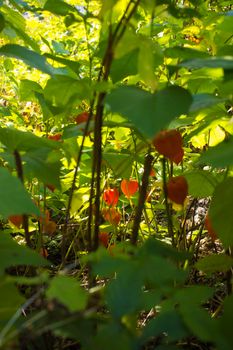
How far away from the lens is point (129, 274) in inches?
17.1

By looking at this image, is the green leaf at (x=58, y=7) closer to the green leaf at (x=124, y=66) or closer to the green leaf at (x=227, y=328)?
the green leaf at (x=124, y=66)

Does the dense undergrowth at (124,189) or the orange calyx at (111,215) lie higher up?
the dense undergrowth at (124,189)

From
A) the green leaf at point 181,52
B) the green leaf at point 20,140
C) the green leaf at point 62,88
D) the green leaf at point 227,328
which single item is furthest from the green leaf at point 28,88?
the green leaf at point 227,328

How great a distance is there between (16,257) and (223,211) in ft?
1.36

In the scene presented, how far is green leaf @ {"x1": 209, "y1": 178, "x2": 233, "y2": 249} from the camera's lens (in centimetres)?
83

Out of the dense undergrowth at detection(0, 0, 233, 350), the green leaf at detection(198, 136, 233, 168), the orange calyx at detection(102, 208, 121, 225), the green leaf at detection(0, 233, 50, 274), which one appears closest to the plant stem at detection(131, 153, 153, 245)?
the dense undergrowth at detection(0, 0, 233, 350)

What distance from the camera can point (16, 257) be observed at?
60cm

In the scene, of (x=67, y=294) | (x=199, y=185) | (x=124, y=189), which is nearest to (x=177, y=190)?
(x=199, y=185)

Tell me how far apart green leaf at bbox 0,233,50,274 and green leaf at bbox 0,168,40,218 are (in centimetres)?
8

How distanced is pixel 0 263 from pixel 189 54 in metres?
0.42

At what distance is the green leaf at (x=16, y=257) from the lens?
1.92ft

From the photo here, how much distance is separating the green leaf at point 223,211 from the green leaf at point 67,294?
0.44 m

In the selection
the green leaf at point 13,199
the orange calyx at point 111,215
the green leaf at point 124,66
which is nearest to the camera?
the green leaf at point 13,199

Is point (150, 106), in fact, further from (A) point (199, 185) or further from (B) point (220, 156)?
(A) point (199, 185)
